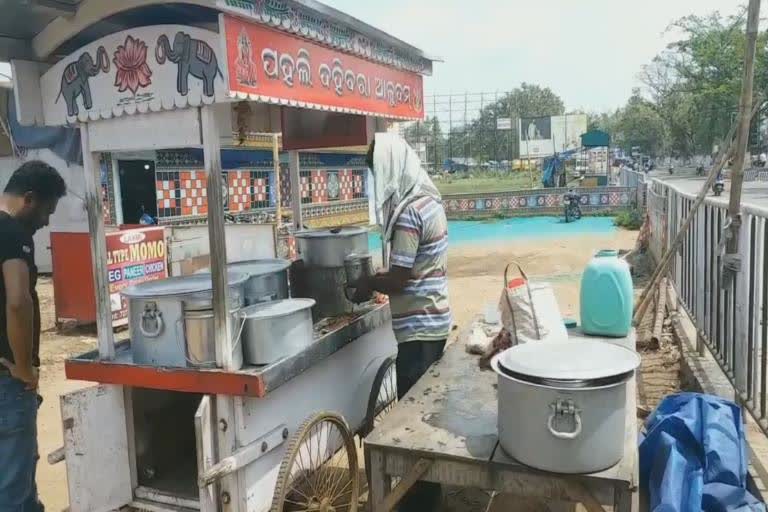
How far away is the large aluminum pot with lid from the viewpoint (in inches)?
99.6

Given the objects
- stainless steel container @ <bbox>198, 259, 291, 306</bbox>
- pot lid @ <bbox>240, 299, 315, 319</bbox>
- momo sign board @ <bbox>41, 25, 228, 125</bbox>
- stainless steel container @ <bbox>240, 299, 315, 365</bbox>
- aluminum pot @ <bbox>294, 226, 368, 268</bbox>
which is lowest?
stainless steel container @ <bbox>240, 299, 315, 365</bbox>

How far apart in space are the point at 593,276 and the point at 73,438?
2.53 meters

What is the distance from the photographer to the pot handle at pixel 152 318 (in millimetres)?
2607

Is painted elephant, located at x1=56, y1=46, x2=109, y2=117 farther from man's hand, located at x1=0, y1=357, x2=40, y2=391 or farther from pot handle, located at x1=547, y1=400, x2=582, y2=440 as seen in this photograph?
pot handle, located at x1=547, y1=400, x2=582, y2=440

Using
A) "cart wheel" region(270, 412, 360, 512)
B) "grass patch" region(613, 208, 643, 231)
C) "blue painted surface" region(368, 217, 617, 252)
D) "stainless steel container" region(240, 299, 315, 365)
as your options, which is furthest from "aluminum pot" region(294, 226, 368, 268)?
"grass patch" region(613, 208, 643, 231)

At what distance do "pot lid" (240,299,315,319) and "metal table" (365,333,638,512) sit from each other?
61cm

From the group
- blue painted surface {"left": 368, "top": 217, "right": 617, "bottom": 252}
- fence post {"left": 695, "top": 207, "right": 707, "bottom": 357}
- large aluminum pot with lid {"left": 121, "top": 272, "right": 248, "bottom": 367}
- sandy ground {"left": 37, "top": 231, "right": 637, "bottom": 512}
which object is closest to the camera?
large aluminum pot with lid {"left": 121, "top": 272, "right": 248, "bottom": 367}

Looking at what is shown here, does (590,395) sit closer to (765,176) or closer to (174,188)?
(174,188)

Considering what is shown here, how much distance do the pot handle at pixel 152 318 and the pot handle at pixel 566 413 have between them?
5.32 ft

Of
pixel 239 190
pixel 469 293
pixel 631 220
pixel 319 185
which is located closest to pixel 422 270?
pixel 469 293

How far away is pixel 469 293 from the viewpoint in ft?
31.7

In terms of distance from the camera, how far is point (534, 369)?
1.95m

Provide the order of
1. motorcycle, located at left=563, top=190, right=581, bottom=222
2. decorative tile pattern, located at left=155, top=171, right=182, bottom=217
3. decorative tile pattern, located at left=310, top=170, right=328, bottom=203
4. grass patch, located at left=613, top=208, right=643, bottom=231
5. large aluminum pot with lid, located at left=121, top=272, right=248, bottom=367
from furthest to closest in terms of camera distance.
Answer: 1. motorcycle, located at left=563, top=190, right=581, bottom=222
2. grass patch, located at left=613, top=208, right=643, bottom=231
3. decorative tile pattern, located at left=310, top=170, right=328, bottom=203
4. decorative tile pattern, located at left=155, top=171, right=182, bottom=217
5. large aluminum pot with lid, located at left=121, top=272, right=248, bottom=367

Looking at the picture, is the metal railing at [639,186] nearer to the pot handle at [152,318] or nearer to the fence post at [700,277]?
the fence post at [700,277]
